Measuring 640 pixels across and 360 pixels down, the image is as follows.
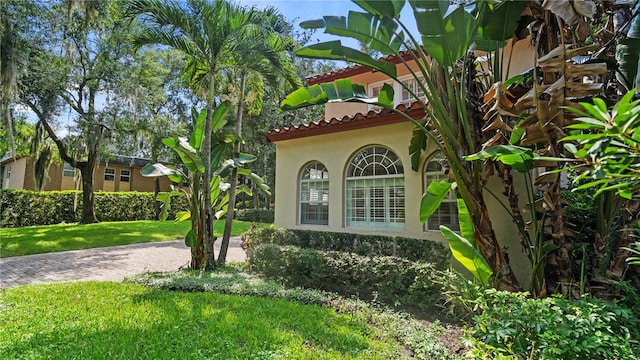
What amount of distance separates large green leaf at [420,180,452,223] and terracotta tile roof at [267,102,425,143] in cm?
241

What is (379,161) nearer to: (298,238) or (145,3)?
(298,238)

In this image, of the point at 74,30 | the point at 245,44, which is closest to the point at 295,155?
the point at 245,44

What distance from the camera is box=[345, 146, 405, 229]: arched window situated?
8.41 metres

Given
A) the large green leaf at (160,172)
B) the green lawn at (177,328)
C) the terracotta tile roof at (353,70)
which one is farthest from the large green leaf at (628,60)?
the large green leaf at (160,172)

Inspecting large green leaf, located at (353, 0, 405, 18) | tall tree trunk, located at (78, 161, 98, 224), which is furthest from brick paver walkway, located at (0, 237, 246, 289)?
Answer: tall tree trunk, located at (78, 161, 98, 224)

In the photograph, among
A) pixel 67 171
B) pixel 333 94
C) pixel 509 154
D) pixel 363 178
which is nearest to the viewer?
pixel 509 154

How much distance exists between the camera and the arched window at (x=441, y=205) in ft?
25.0

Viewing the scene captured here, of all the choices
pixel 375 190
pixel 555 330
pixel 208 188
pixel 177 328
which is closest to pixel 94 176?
pixel 208 188

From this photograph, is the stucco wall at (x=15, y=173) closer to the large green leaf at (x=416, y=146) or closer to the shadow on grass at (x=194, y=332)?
the shadow on grass at (x=194, y=332)

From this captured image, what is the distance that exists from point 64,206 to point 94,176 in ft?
18.1

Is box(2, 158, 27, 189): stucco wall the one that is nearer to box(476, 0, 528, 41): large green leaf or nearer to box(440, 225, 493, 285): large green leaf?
Result: box(440, 225, 493, 285): large green leaf

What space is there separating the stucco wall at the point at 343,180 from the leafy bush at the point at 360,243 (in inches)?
20.1

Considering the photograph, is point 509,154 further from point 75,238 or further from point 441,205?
point 75,238

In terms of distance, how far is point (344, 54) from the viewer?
5.34 meters
